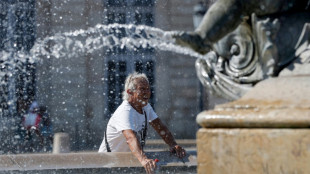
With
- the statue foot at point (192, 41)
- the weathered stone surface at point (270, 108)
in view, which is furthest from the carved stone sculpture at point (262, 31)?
the weathered stone surface at point (270, 108)

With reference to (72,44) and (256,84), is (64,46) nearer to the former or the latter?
(72,44)

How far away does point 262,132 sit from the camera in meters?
1.83

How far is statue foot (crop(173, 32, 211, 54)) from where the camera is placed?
7.29 feet

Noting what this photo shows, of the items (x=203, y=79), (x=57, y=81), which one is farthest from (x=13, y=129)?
(x=203, y=79)

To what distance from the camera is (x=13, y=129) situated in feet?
47.7

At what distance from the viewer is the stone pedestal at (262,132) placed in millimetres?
1771

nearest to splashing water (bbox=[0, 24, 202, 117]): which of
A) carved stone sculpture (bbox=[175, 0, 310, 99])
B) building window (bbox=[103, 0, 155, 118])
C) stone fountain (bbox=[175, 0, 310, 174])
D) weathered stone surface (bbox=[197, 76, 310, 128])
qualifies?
building window (bbox=[103, 0, 155, 118])

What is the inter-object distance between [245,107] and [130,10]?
15.5 meters

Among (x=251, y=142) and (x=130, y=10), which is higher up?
(x=130, y=10)

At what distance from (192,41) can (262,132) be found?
536mm

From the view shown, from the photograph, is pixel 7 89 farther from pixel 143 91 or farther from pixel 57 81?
pixel 143 91

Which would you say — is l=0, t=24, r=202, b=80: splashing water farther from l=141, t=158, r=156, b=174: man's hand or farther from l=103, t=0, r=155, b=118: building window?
l=141, t=158, r=156, b=174: man's hand

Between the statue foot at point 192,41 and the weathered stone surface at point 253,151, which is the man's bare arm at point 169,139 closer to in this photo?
the statue foot at point 192,41

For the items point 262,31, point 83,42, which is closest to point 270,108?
point 262,31
